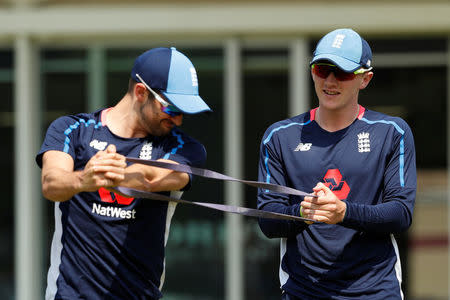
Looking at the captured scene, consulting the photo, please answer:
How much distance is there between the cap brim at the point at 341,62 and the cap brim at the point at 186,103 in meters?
0.55

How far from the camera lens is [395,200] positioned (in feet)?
10.7

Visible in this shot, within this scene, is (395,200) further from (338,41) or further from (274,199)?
(338,41)

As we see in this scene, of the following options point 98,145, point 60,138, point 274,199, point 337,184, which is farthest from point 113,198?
point 337,184

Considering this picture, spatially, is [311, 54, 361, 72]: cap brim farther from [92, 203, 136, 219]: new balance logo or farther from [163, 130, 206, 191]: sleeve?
[92, 203, 136, 219]: new balance logo

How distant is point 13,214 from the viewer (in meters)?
8.09

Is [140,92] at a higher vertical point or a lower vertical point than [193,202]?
higher

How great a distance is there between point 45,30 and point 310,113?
192 inches

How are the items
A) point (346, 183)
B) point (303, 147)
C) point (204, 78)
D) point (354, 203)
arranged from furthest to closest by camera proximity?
point (204, 78)
point (303, 147)
point (346, 183)
point (354, 203)

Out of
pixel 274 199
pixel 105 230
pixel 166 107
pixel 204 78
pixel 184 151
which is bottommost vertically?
pixel 105 230

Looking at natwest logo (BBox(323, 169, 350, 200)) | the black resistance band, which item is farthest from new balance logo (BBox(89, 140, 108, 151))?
natwest logo (BBox(323, 169, 350, 200))

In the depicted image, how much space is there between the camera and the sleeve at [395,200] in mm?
Answer: 3182

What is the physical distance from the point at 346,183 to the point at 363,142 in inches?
7.8

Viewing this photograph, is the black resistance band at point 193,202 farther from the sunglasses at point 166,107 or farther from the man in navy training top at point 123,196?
the sunglasses at point 166,107

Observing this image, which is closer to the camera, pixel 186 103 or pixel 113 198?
pixel 186 103
